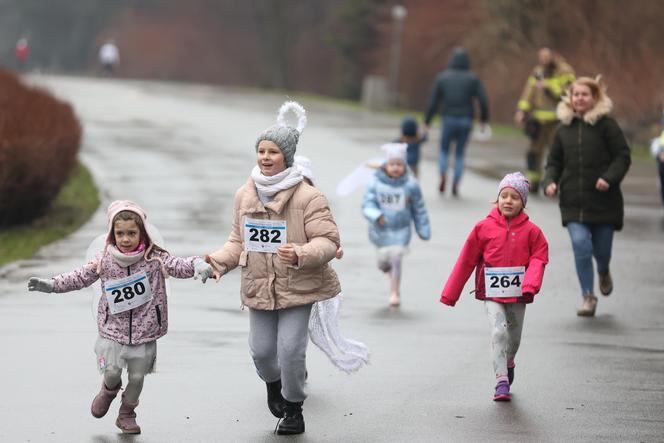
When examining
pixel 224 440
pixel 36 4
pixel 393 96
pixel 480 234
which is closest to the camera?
pixel 224 440

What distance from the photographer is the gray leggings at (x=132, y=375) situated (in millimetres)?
8031

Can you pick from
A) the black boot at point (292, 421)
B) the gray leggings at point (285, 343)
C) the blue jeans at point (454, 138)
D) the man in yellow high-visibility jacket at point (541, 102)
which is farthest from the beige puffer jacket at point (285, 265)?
the blue jeans at point (454, 138)

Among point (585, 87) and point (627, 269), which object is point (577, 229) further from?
point (627, 269)

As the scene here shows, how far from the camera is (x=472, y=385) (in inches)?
373

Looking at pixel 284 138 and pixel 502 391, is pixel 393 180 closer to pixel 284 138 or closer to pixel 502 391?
pixel 502 391

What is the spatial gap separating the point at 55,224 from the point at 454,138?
566 centimetres

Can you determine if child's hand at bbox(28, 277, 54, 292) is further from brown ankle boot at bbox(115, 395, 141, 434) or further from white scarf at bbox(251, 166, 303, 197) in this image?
white scarf at bbox(251, 166, 303, 197)

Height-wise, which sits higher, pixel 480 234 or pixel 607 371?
pixel 480 234

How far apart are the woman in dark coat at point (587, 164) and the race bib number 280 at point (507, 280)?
287 cm

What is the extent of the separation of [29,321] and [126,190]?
10079 mm

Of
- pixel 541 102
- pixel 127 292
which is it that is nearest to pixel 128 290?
pixel 127 292

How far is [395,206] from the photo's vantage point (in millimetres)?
12570

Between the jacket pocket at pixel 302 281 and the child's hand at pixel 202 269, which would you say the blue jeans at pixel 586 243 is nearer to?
the jacket pocket at pixel 302 281

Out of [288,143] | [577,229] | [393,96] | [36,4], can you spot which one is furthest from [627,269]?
[36,4]
